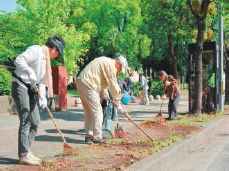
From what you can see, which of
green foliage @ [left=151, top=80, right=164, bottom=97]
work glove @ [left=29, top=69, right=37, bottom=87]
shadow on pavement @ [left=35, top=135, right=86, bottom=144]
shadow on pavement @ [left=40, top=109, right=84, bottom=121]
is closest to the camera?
work glove @ [left=29, top=69, right=37, bottom=87]

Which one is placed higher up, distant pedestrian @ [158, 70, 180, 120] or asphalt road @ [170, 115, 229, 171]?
distant pedestrian @ [158, 70, 180, 120]

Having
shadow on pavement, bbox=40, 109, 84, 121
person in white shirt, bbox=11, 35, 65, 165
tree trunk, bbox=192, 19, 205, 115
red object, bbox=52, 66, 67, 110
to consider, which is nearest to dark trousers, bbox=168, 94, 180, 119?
tree trunk, bbox=192, 19, 205, 115

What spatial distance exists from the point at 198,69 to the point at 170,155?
600cm

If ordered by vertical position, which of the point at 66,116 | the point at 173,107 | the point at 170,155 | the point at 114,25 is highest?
the point at 114,25

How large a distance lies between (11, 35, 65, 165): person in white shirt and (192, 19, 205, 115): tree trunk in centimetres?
705

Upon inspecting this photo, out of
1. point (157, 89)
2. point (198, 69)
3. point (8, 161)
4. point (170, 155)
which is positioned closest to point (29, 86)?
point (8, 161)

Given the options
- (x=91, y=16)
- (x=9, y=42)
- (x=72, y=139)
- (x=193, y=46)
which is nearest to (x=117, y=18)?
(x=91, y=16)

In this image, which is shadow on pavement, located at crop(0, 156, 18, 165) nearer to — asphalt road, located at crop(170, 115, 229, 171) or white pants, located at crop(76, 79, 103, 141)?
white pants, located at crop(76, 79, 103, 141)

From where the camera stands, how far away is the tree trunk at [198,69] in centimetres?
1011

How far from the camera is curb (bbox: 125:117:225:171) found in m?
4.04

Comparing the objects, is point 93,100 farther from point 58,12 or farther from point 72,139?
point 58,12

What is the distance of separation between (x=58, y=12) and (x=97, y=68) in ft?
54.2

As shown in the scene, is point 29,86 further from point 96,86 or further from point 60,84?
point 60,84

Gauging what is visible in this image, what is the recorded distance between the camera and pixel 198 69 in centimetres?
1020
